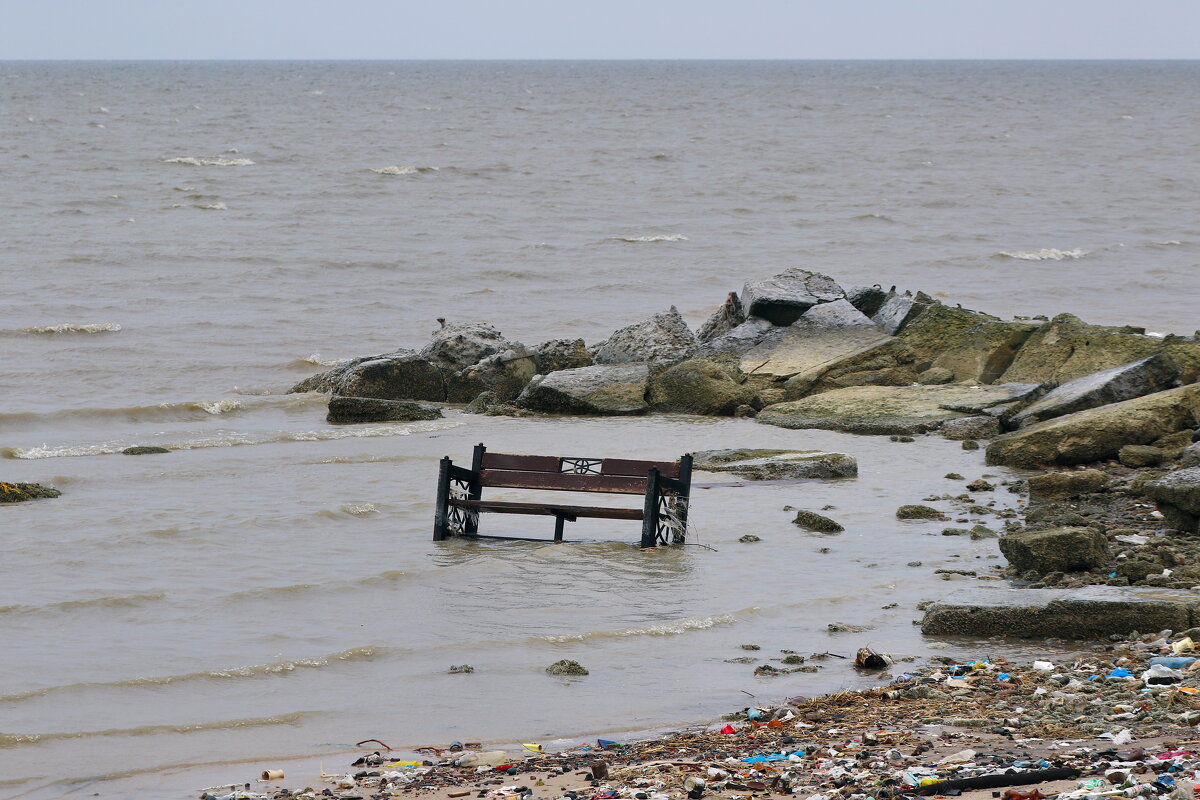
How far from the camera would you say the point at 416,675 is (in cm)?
825

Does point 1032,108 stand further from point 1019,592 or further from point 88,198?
point 1019,592

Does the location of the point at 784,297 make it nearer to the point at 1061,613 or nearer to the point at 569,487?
the point at 569,487

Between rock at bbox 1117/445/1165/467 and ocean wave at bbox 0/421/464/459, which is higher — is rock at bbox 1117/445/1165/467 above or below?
above

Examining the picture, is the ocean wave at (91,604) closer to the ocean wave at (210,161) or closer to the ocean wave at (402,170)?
the ocean wave at (402,170)

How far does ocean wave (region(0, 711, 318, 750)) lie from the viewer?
7.18 meters

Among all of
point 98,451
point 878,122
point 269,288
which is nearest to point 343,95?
point 878,122

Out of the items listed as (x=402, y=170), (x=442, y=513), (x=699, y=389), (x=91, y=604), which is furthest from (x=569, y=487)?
(x=402, y=170)

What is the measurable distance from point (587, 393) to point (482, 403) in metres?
1.36

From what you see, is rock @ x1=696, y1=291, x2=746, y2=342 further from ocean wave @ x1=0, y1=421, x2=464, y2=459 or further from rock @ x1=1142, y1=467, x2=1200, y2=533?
rock @ x1=1142, y1=467, x2=1200, y2=533

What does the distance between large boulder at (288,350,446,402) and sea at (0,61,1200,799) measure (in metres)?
0.92

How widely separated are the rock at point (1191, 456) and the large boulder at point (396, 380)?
352 inches

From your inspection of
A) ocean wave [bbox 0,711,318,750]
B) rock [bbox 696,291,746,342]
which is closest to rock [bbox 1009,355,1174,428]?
rock [bbox 696,291,746,342]

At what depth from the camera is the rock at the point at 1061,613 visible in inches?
314

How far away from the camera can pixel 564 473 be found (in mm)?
11008
